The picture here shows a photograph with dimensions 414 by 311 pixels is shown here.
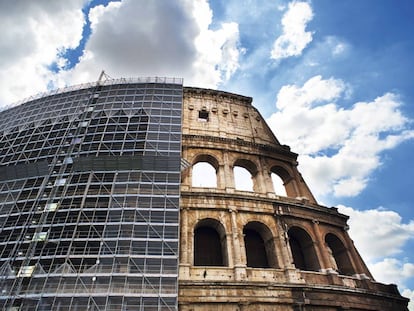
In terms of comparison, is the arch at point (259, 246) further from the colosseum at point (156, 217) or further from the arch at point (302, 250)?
the arch at point (302, 250)

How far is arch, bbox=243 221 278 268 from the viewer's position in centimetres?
1377

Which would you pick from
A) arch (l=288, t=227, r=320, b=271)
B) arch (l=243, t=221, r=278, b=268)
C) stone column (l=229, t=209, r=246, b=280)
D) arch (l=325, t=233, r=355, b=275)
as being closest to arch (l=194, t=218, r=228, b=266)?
stone column (l=229, t=209, r=246, b=280)

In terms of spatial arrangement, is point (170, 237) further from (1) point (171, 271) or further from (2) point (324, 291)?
(2) point (324, 291)

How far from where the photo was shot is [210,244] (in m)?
14.0

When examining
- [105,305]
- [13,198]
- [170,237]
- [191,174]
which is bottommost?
[105,305]

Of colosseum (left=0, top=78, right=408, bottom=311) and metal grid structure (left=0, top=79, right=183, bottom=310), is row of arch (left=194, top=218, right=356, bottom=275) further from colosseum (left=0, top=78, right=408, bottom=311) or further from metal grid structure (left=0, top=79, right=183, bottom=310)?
metal grid structure (left=0, top=79, right=183, bottom=310)

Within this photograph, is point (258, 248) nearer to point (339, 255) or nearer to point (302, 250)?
point (302, 250)

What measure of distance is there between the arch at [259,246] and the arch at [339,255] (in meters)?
3.76

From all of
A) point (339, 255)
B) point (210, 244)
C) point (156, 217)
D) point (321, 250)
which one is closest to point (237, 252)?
point (210, 244)

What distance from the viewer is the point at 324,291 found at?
1232 centimetres

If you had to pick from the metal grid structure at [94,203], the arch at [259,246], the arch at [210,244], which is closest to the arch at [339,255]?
the arch at [259,246]

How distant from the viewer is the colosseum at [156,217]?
10.4 metres

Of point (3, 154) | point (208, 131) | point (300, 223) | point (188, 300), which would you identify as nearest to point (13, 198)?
point (3, 154)

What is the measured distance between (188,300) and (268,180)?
308 inches
